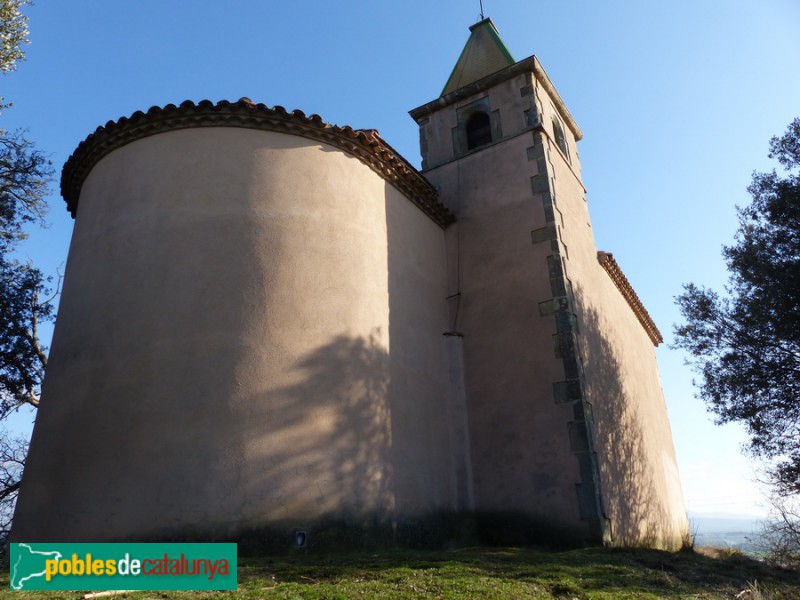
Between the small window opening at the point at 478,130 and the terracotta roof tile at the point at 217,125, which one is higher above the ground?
the small window opening at the point at 478,130

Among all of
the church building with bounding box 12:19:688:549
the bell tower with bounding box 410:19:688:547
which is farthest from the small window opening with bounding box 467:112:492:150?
the church building with bounding box 12:19:688:549

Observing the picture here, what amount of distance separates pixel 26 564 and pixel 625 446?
10.1 meters

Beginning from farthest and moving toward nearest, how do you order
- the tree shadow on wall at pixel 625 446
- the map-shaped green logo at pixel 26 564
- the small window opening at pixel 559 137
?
the small window opening at pixel 559 137 < the tree shadow on wall at pixel 625 446 < the map-shaped green logo at pixel 26 564

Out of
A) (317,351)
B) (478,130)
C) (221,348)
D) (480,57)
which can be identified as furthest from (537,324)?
(480,57)

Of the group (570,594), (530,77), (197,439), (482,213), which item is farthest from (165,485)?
(530,77)

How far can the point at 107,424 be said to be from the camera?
7449 mm

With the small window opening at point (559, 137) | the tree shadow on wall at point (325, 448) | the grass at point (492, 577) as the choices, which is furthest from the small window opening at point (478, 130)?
the grass at point (492, 577)

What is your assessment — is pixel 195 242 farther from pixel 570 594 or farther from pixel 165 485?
pixel 570 594

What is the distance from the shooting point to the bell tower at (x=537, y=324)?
373 inches

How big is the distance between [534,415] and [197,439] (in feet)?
18.0

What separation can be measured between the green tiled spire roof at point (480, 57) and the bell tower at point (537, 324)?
87mm

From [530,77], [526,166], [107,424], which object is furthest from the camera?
[530,77]

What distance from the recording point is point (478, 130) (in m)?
14.0

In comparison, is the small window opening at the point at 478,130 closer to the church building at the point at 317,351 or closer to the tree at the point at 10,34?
the church building at the point at 317,351
